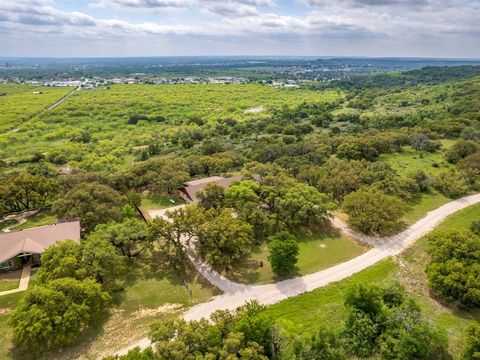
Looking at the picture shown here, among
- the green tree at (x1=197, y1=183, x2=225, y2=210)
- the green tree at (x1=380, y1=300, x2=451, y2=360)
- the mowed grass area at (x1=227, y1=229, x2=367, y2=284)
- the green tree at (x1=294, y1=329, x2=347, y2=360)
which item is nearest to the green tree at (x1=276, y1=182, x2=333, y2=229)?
the mowed grass area at (x1=227, y1=229, x2=367, y2=284)

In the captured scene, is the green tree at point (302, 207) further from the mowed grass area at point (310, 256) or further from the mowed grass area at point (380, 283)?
the mowed grass area at point (380, 283)

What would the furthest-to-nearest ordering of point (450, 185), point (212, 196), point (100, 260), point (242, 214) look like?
point (450, 185) < point (212, 196) < point (242, 214) < point (100, 260)

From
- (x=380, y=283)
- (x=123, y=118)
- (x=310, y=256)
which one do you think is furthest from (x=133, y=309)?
(x=123, y=118)

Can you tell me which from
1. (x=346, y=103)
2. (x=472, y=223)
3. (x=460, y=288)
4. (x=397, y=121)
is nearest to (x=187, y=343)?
(x=460, y=288)

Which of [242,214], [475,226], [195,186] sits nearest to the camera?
[242,214]

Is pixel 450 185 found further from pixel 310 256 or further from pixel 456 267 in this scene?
pixel 310 256

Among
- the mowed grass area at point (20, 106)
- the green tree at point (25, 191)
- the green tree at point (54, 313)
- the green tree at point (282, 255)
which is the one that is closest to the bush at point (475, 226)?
the green tree at point (282, 255)
